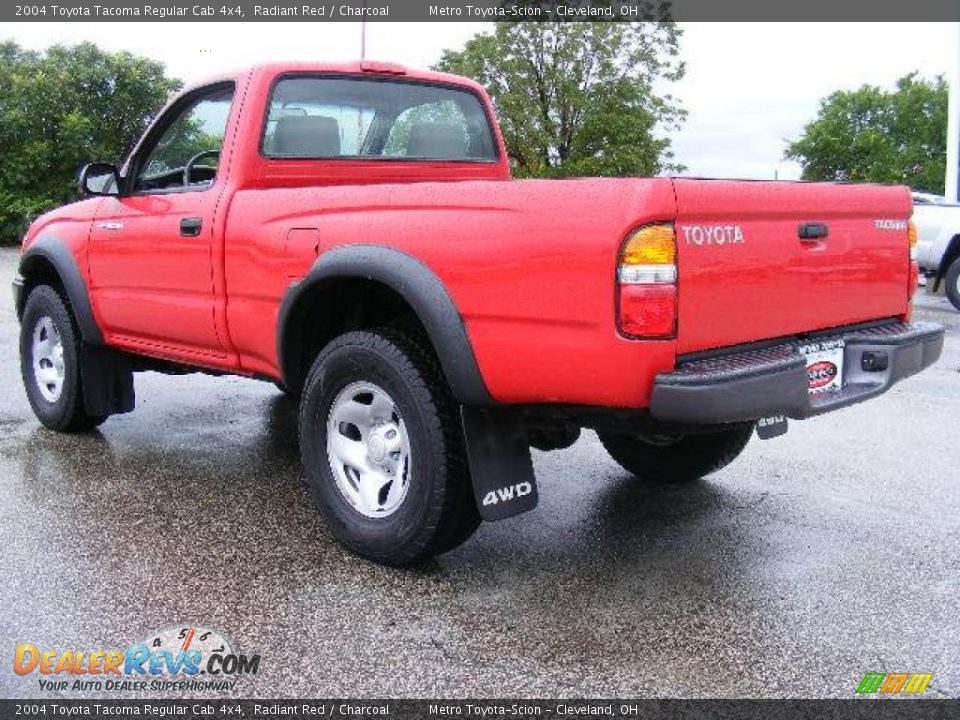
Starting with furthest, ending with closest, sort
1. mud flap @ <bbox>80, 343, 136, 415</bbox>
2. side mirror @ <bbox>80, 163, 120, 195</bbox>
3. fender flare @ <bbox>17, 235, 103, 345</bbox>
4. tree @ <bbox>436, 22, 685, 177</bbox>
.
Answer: tree @ <bbox>436, 22, 685, 177</bbox> → mud flap @ <bbox>80, 343, 136, 415</bbox> → fender flare @ <bbox>17, 235, 103, 345</bbox> → side mirror @ <bbox>80, 163, 120, 195</bbox>

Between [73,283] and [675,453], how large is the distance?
3242mm

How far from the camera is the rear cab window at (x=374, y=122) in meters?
4.41

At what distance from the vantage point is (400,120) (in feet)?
15.7

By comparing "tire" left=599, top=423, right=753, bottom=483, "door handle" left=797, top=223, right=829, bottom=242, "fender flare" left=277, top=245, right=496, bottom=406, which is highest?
"door handle" left=797, top=223, right=829, bottom=242

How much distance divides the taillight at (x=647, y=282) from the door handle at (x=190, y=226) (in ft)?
7.33

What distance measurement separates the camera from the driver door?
4.34 m

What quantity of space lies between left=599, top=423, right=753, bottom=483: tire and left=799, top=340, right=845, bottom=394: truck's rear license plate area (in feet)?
2.71

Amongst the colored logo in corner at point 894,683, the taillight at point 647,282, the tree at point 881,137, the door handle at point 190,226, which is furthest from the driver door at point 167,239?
the tree at point 881,137

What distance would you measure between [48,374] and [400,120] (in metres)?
2.57

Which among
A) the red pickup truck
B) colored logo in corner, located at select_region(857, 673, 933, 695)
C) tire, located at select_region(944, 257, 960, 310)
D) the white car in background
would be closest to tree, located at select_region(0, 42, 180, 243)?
the white car in background

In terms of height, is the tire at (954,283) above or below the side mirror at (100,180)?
below

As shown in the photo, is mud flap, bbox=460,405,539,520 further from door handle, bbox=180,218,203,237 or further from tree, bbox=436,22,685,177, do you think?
tree, bbox=436,22,685,177

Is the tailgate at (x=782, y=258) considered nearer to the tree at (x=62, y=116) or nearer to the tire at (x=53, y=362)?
the tire at (x=53, y=362)

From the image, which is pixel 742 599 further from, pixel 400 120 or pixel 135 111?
pixel 135 111
